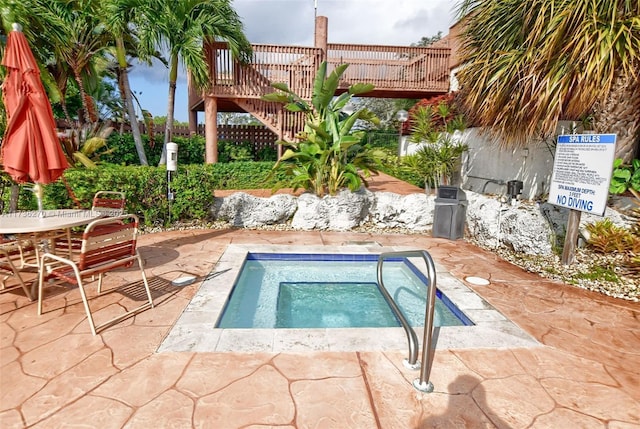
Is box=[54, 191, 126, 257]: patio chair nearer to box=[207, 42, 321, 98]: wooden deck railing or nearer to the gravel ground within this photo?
the gravel ground

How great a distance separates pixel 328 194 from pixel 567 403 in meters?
5.77

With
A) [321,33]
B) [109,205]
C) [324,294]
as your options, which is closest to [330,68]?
[321,33]

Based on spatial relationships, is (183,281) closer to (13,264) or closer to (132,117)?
(13,264)

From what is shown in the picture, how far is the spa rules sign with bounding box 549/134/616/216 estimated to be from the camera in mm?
4176

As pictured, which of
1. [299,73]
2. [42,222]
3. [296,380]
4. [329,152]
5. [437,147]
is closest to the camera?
[296,380]

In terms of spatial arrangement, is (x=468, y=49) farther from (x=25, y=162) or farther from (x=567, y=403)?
(x=25, y=162)

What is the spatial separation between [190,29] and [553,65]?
30.3 feet

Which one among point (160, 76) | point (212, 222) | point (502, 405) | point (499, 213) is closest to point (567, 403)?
point (502, 405)

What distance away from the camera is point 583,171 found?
14.8ft

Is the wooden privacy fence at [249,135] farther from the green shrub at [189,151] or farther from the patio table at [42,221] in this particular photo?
the patio table at [42,221]

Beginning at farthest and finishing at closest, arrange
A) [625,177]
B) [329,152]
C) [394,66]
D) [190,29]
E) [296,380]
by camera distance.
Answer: [394,66]
[190,29]
[329,152]
[625,177]
[296,380]

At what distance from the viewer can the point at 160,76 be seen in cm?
1079

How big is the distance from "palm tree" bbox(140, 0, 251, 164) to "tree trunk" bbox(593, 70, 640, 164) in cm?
946

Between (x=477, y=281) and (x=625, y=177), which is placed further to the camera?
(x=625, y=177)
